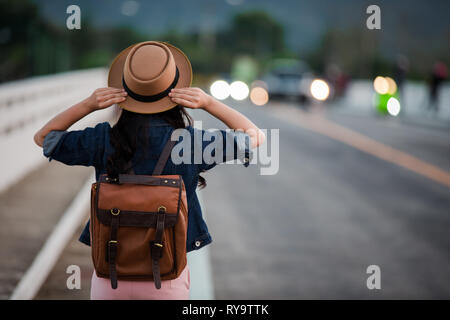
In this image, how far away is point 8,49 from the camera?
15008 millimetres

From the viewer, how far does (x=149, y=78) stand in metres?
2.42

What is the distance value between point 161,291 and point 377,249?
468 cm

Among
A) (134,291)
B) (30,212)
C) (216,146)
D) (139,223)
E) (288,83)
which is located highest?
(216,146)

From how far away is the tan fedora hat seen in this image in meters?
2.41

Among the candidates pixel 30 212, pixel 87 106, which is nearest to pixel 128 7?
pixel 30 212

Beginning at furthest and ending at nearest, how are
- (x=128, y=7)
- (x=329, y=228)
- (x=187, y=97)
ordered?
(x=128, y=7), (x=329, y=228), (x=187, y=97)

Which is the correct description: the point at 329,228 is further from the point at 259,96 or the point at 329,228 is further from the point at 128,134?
the point at 259,96

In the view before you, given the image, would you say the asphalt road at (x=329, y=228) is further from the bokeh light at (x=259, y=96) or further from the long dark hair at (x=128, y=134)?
the bokeh light at (x=259, y=96)

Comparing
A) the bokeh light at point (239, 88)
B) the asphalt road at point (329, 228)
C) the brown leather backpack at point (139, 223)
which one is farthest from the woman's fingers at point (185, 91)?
the bokeh light at point (239, 88)

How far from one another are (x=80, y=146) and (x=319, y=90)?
27.9 metres

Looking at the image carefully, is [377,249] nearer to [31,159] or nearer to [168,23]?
[31,159]

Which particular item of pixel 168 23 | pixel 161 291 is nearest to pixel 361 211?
pixel 161 291

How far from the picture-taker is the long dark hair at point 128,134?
2.37m

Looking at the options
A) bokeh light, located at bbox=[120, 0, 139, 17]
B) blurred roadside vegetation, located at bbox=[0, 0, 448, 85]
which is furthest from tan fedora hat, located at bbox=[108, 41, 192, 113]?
bokeh light, located at bbox=[120, 0, 139, 17]
